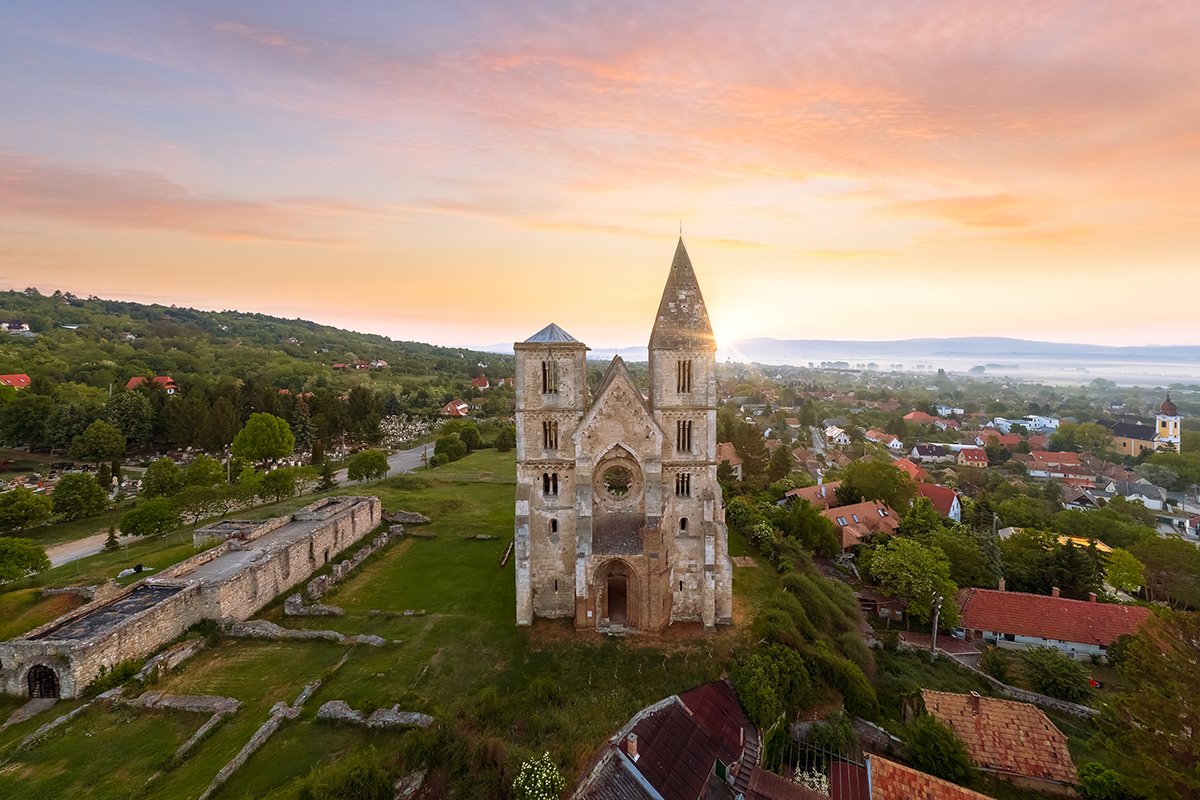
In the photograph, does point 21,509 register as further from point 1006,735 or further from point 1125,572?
point 1125,572

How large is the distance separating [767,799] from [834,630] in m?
14.0

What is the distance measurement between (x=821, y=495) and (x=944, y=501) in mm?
12609

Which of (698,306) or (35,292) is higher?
(35,292)

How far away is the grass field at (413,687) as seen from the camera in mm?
16141

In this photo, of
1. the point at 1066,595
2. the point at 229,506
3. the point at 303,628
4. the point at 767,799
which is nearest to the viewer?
the point at 767,799

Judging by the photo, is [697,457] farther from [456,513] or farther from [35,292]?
[35,292]

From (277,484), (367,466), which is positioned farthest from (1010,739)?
(367,466)

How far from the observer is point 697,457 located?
2628 centimetres

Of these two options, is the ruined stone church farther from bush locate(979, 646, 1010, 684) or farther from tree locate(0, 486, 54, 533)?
tree locate(0, 486, 54, 533)

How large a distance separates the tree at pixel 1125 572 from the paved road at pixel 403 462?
204 ft

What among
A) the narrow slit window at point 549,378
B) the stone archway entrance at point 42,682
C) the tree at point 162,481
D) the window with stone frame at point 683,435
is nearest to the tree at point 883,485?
the window with stone frame at point 683,435

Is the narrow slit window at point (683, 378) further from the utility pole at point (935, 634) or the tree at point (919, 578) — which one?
the utility pole at point (935, 634)

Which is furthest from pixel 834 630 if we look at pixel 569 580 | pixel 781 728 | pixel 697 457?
pixel 569 580

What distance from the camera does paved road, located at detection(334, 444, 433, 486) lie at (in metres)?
57.8
